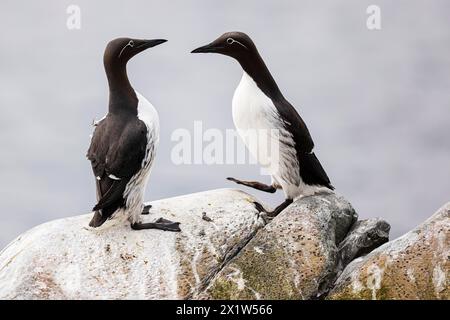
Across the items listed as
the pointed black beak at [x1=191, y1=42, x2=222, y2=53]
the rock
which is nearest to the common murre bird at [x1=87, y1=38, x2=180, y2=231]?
the pointed black beak at [x1=191, y1=42, x2=222, y2=53]

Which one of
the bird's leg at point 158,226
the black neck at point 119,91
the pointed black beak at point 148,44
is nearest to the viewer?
the black neck at point 119,91

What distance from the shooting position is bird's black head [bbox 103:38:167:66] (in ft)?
30.2

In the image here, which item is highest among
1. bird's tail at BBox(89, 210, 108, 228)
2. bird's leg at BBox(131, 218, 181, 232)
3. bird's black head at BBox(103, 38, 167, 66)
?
bird's black head at BBox(103, 38, 167, 66)

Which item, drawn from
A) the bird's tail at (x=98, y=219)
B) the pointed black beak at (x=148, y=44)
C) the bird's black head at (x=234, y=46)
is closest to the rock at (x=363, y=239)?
the bird's black head at (x=234, y=46)

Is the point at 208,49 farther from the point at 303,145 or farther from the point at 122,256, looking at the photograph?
the point at 122,256

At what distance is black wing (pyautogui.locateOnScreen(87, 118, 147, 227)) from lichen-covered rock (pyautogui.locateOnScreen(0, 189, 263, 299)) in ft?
1.24

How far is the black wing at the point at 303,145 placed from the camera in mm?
9844

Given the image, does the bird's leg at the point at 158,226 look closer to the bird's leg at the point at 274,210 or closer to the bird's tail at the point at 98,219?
the bird's tail at the point at 98,219

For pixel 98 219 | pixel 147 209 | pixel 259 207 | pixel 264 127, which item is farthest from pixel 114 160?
pixel 259 207

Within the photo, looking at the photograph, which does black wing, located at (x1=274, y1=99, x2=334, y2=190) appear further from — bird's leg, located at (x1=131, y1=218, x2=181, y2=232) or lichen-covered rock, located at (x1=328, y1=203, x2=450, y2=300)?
bird's leg, located at (x1=131, y1=218, x2=181, y2=232)

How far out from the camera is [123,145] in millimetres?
8742

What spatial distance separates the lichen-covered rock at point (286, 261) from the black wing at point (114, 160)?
4.90 ft
